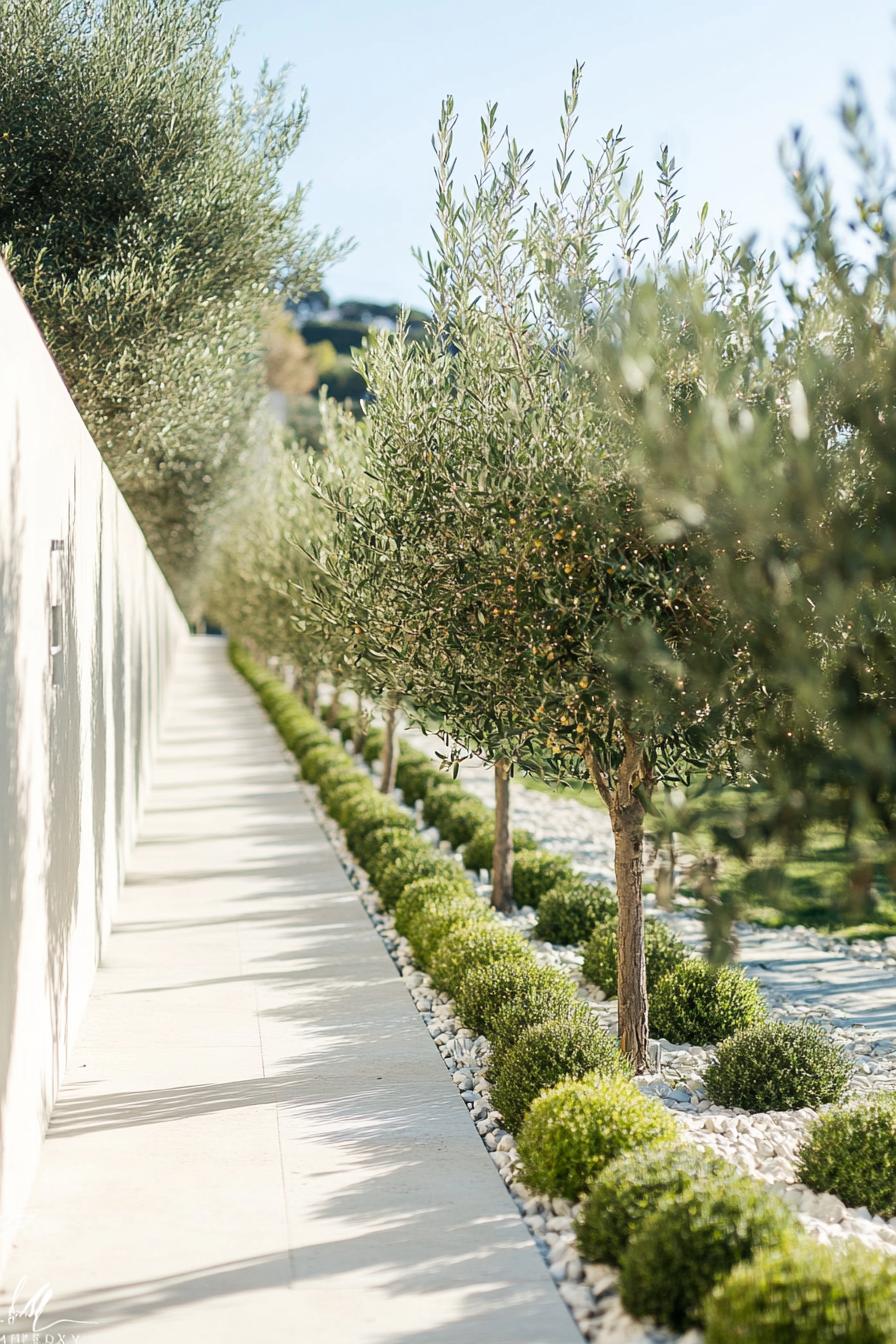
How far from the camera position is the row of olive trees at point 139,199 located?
893cm

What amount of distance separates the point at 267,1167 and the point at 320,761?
11236mm

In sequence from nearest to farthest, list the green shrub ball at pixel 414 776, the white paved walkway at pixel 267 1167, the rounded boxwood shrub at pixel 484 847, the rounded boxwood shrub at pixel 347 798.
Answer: the white paved walkway at pixel 267 1167, the rounded boxwood shrub at pixel 484 847, the rounded boxwood shrub at pixel 347 798, the green shrub ball at pixel 414 776

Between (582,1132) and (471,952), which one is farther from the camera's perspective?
(471,952)

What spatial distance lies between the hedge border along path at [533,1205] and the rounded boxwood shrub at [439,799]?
14.6ft

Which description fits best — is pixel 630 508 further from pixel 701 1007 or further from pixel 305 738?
pixel 305 738

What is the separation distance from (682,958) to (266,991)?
8.74 feet

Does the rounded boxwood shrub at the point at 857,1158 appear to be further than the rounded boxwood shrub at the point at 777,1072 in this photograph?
No

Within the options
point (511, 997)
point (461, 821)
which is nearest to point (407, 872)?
point (461, 821)

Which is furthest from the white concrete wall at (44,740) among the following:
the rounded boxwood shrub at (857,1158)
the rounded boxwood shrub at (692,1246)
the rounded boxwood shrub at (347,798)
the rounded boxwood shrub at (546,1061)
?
the rounded boxwood shrub at (347,798)

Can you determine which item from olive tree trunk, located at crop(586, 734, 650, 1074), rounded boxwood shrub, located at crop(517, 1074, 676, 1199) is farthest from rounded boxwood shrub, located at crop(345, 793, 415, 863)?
rounded boxwood shrub, located at crop(517, 1074, 676, 1199)

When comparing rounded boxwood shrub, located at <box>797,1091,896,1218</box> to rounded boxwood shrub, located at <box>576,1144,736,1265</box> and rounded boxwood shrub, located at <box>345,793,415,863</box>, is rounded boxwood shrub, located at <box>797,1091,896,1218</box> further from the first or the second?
rounded boxwood shrub, located at <box>345,793,415,863</box>

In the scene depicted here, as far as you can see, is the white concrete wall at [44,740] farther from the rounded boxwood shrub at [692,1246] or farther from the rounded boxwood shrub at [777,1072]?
the rounded boxwood shrub at [777,1072]

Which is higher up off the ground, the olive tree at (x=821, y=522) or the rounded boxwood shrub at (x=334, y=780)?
the olive tree at (x=821, y=522)

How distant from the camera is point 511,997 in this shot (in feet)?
21.1
